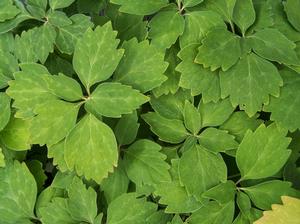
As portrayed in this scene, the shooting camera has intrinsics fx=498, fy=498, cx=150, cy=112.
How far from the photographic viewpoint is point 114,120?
71 centimetres

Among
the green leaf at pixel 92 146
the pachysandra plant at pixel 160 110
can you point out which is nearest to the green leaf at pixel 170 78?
the pachysandra plant at pixel 160 110

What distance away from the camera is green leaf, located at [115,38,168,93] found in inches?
25.9

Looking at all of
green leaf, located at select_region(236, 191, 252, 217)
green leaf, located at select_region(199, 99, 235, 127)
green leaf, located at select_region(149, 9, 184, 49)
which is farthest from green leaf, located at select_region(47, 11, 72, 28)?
green leaf, located at select_region(236, 191, 252, 217)

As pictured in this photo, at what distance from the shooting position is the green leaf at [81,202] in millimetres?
687

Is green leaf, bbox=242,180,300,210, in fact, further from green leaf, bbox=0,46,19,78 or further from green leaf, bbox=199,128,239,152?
green leaf, bbox=0,46,19,78

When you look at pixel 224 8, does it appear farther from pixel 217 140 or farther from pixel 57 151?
pixel 57 151

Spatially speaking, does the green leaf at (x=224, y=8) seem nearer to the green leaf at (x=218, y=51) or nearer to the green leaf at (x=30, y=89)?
the green leaf at (x=218, y=51)

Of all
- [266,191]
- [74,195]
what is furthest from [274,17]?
[74,195]

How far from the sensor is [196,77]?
66cm

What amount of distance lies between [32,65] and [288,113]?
34cm

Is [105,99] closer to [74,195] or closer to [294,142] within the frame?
[74,195]

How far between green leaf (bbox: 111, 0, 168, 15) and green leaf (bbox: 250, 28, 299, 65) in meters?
0.13

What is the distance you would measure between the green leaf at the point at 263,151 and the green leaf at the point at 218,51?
3.8 inches

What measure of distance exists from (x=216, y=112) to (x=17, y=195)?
32cm
